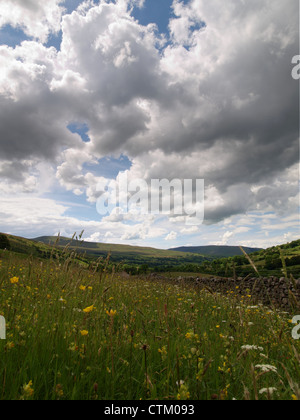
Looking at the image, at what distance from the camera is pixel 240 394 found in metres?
2.79

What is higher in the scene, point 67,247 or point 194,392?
point 67,247
